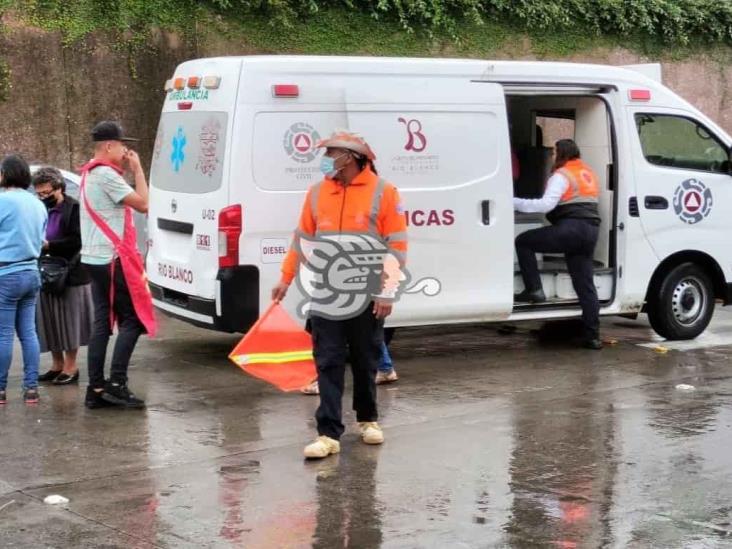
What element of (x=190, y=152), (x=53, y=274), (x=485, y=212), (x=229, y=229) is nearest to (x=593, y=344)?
(x=485, y=212)

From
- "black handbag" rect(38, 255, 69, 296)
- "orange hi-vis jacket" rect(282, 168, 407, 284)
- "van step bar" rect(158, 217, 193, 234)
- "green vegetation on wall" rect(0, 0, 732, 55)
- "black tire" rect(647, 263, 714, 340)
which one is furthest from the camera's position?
"green vegetation on wall" rect(0, 0, 732, 55)

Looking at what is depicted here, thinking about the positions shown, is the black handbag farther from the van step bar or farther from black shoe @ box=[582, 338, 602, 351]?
black shoe @ box=[582, 338, 602, 351]

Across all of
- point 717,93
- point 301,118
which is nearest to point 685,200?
point 301,118

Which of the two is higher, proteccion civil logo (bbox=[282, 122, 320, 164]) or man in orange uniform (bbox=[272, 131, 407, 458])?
proteccion civil logo (bbox=[282, 122, 320, 164])

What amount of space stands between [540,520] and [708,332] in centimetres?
634

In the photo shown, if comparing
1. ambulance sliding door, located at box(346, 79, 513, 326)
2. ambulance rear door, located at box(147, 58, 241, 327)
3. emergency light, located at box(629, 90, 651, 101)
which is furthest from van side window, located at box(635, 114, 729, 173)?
ambulance rear door, located at box(147, 58, 241, 327)

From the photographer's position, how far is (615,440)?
720cm

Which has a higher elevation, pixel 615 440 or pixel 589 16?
pixel 589 16

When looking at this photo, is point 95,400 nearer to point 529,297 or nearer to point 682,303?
point 529,297

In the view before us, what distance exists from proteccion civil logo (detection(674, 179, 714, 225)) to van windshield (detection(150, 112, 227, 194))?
411 cm

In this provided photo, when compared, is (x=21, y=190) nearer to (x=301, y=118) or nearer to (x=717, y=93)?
(x=301, y=118)

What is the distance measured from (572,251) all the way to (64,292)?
13.5ft

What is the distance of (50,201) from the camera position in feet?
28.3

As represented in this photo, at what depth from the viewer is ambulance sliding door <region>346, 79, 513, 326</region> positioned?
29.8 feet
